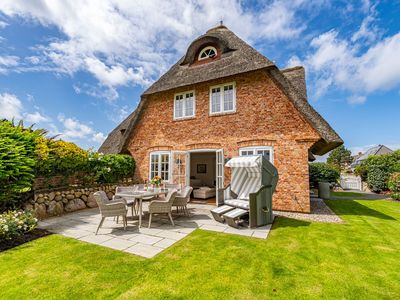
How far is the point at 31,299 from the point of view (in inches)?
109

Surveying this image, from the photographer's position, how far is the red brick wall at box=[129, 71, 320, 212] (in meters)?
8.28

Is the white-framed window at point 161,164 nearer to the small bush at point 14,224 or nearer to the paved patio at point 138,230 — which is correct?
the paved patio at point 138,230

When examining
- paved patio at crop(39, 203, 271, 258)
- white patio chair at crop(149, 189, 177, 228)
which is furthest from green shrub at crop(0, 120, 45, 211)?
white patio chair at crop(149, 189, 177, 228)

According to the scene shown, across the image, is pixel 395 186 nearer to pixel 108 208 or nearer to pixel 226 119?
pixel 226 119

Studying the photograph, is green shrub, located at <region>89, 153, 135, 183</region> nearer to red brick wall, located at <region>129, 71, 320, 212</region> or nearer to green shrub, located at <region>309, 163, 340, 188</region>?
red brick wall, located at <region>129, 71, 320, 212</region>

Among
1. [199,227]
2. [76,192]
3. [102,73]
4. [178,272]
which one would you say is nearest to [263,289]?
[178,272]

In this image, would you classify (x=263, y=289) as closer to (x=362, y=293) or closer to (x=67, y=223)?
(x=362, y=293)

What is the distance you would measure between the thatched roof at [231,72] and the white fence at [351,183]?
12137mm

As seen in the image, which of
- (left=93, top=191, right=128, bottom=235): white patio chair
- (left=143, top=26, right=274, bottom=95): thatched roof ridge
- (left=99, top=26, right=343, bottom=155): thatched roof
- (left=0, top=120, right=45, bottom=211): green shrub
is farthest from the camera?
(left=143, top=26, right=274, bottom=95): thatched roof ridge

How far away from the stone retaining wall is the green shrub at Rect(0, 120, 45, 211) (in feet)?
1.79

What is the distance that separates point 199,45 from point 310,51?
603 centimetres

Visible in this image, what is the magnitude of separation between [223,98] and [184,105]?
7.86 feet

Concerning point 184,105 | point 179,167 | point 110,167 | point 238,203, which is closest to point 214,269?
point 238,203

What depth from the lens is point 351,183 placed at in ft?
64.4
